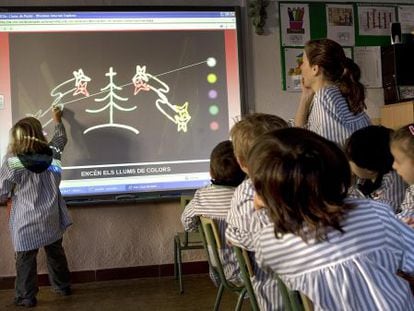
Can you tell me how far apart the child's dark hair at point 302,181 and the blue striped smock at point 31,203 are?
241 centimetres

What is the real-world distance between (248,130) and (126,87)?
1.99m

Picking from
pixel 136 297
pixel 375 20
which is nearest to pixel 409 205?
pixel 136 297

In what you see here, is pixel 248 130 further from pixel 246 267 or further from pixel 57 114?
pixel 57 114

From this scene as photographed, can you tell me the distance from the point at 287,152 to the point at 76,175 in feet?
8.79

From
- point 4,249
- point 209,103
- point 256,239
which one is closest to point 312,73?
point 256,239

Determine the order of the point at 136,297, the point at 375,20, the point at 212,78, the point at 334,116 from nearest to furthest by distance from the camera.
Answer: the point at 334,116
the point at 136,297
the point at 212,78
the point at 375,20

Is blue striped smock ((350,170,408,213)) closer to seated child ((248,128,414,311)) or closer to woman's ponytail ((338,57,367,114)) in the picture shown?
woman's ponytail ((338,57,367,114))

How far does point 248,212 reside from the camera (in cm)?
144

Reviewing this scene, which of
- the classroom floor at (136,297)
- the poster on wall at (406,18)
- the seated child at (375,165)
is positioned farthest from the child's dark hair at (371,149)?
the poster on wall at (406,18)

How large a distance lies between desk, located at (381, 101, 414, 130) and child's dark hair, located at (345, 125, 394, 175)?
1680 millimetres

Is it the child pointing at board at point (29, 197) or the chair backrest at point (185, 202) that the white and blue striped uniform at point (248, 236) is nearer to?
the chair backrest at point (185, 202)

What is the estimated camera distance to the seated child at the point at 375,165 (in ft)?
5.88

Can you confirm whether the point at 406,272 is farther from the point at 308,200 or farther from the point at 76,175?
the point at 76,175

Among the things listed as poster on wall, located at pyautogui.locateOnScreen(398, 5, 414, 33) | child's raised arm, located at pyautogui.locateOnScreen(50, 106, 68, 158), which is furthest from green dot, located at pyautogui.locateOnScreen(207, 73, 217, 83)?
poster on wall, located at pyautogui.locateOnScreen(398, 5, 414, 33)
